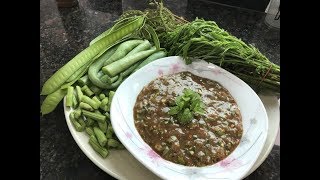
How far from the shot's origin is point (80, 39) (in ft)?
6.77

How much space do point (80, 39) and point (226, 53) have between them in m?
0.95

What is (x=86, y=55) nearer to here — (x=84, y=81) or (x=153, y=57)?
(x=84, y=81)

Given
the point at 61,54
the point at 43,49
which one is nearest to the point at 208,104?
the point at 61,54

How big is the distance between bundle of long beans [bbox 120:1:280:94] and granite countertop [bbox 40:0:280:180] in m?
0.35

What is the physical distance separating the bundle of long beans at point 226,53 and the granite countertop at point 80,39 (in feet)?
1.14

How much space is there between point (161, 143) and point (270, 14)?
1.48m

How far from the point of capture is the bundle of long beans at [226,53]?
1604 millimetres

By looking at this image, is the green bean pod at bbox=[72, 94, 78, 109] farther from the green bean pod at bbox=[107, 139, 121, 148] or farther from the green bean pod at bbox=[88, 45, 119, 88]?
the green bean pod at bbox=[107, 139, 121, 148]

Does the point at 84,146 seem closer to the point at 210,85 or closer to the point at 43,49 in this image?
the point at 210,85

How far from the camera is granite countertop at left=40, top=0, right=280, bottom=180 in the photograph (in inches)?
55.7

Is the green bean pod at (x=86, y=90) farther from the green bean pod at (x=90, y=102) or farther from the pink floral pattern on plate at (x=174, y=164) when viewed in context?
the pink floral pattern on plate at (x=174, y=164)

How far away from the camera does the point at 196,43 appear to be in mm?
1648

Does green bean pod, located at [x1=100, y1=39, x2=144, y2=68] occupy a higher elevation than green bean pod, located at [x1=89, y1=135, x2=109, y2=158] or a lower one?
higher

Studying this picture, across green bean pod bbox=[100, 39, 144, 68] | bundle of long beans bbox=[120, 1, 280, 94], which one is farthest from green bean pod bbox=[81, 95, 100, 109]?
bundle of long beans bbox=[120, 1, 280, 94]
